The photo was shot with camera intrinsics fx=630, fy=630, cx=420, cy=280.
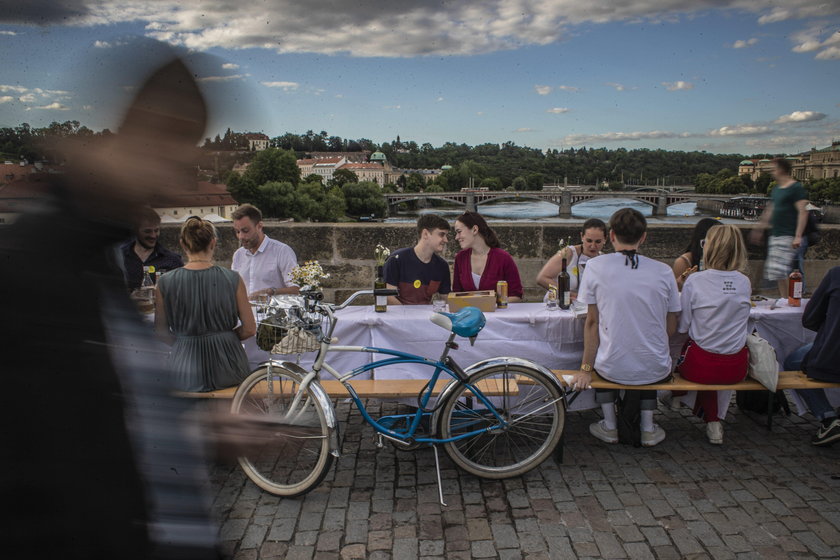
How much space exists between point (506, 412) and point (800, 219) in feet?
13.2

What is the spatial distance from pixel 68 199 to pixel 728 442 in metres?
4.21

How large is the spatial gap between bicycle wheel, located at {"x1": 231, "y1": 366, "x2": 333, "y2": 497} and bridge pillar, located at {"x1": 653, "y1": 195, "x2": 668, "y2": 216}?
50.4 metres

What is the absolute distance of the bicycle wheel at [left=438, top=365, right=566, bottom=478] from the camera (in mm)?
3537

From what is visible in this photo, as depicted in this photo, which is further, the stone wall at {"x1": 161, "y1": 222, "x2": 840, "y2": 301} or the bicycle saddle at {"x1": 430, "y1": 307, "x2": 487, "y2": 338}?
the stone wall at {"x1": 161, "y1": 222, "x2": 840, "y2": 301}

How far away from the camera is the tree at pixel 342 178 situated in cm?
6711

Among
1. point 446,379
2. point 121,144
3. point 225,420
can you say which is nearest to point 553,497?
point 446,379

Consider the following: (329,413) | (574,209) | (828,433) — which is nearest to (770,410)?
(828,433)

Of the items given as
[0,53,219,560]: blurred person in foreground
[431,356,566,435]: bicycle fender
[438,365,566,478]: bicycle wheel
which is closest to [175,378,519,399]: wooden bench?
[438,365,566,478]: bicycle wheel

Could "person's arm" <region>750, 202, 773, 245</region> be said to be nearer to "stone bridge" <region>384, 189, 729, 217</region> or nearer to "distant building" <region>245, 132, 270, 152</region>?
"distant building" <region>245, 132, 270, 152</region>

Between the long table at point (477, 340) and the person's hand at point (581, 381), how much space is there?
0.37m

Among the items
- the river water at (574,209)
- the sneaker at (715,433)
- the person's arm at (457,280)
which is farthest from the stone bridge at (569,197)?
the sneaker at (715,433)

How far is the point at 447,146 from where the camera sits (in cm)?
4944

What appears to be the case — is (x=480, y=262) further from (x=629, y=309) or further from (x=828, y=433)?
(x=828, y=433)

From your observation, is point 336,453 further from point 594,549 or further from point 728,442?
point 728,442
